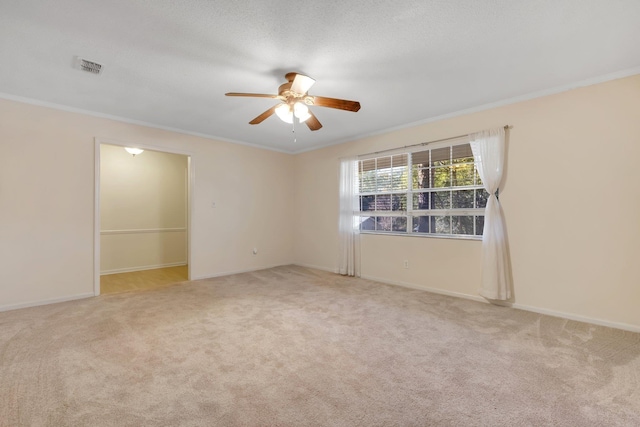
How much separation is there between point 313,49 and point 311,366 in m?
2.51

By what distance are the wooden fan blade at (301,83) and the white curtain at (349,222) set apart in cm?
255

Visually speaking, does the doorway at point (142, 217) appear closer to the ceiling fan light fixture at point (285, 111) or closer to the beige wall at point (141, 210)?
the beige wall at point (141, 210)

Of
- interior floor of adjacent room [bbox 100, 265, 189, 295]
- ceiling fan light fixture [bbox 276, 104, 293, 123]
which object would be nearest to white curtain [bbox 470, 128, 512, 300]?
ceiling fan light fixture [bbox 276, 104, 293, 123]

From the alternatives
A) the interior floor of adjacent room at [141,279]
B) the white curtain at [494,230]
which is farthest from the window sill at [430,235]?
the interior floor of adjacent room at [141,279]

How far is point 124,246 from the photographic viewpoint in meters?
5.65

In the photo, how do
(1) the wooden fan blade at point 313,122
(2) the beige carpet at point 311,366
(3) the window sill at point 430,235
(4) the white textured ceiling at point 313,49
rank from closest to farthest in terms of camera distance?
(2) the beige carpet at point 311,366 < (4) the white textured ceiling at point 313,49 < (1) the wooden fan blade at point 313,122 < (3) the window sill at point 430,235

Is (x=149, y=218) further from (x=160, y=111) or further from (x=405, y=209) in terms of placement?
(x=405, y=209)

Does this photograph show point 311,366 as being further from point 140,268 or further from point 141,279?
point 140,268

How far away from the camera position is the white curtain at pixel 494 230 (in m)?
3.41

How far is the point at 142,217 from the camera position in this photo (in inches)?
232

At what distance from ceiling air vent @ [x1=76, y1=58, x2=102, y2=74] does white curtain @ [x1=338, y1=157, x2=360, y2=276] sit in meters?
3.58

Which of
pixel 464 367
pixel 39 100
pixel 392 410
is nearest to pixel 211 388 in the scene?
pixel 392 410

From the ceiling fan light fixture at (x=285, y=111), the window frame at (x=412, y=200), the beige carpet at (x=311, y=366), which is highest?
the ceiling fan light fixture at (x=285, y=111)

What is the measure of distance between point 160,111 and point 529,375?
4771mm
